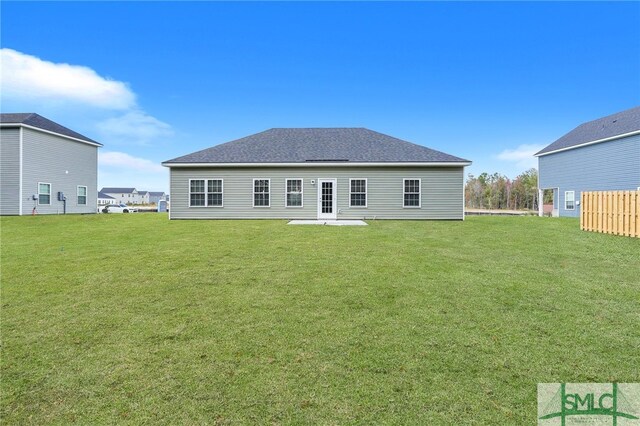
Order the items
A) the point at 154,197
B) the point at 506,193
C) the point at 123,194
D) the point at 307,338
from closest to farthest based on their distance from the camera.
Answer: the point at 307,338, the point at 506,193, the point at 123,194, the point at 154,197

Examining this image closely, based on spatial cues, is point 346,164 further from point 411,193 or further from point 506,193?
point 506,193

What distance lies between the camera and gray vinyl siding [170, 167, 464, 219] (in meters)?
17.8

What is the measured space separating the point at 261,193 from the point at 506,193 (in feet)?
148

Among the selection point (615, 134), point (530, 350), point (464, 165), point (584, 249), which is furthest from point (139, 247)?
point (615, 134)

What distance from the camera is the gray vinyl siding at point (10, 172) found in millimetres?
19469

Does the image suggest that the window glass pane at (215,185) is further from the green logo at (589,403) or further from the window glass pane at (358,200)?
the green logo at (589,403)

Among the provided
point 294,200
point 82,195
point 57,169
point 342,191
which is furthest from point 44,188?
point 342,191

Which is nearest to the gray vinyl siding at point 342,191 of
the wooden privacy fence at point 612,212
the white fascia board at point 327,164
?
the white fascia board at point 327,164

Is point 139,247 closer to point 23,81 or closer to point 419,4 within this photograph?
point 419,4

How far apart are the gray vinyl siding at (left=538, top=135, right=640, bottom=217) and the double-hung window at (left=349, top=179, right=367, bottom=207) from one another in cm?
1695

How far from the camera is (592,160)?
895 inches

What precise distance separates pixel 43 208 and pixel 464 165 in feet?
89.3

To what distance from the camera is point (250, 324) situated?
349 centimetres

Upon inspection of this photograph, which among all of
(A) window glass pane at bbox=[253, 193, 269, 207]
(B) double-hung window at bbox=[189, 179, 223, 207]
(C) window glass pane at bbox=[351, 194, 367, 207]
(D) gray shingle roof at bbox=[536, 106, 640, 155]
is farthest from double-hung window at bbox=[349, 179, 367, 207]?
(D) gray shingle roof at bbox=[536, 106, 640, 155]
